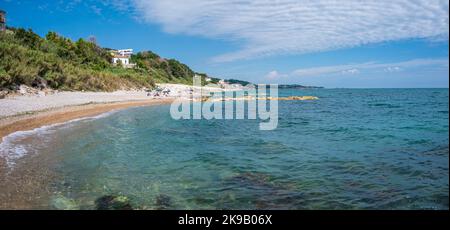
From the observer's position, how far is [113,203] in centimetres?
676

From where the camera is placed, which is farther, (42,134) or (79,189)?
(42,134)

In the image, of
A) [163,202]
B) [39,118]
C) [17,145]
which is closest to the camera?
[163,202]

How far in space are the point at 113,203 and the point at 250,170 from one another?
4144mm

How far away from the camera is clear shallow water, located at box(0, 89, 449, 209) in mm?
7012

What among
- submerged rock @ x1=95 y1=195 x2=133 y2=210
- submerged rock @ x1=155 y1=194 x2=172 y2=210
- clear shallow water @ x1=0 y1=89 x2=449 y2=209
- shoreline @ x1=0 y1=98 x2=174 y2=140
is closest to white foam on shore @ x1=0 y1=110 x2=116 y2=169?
clear shallow water @ x1=0 y1=89 x2=449 y2=209

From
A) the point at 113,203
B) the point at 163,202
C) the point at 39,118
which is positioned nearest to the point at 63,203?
the point at 113,203

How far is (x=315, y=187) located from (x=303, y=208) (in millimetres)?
1463

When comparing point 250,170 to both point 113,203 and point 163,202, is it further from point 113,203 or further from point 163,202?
point 113,203

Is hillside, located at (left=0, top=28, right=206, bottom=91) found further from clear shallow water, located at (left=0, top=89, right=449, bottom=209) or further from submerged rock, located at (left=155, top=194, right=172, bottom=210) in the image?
submerged rock, located at (left=155, top=194, right=172, bottom=210)

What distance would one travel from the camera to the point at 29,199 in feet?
22.1

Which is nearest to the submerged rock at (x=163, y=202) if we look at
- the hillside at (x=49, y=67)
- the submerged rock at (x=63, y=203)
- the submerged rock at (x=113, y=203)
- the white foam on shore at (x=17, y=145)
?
the submerged rock at (x=113, y=203)

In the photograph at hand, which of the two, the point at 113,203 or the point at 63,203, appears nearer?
the point at 63,203
